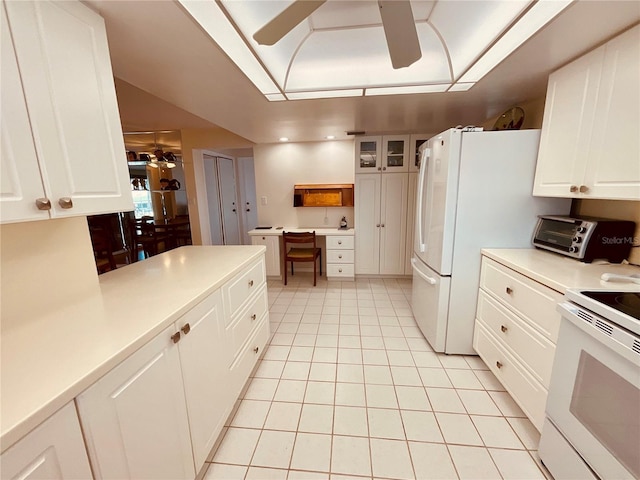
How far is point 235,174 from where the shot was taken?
220 inches

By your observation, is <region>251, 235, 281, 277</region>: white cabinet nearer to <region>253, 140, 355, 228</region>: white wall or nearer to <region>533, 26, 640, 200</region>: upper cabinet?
<region>253, 140, 355, 228</region>: white wall

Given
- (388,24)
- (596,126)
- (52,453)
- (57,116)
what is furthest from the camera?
(596,126)

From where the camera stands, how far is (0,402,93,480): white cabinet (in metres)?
0.53

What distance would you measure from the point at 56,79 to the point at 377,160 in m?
3.21

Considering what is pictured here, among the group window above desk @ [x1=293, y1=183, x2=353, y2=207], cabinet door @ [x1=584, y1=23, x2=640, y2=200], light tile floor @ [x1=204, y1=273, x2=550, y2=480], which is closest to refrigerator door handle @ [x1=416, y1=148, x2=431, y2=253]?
light tile floor @ [x1=204, y1=273, x2=550, y2=480]

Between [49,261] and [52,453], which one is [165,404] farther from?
[49,261]

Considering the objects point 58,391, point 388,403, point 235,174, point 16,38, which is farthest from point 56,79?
point 235,174

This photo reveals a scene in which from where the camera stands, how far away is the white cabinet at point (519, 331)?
131cm

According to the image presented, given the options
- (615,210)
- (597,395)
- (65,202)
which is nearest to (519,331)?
(597,395)

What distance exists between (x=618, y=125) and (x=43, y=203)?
2446 millimetres

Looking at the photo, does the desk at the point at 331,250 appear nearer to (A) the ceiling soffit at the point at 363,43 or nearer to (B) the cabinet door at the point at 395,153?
(B) the cabinet door at the point at 395,153

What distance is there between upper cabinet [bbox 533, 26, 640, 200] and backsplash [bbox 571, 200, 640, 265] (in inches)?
14.2

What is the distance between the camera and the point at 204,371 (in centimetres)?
123

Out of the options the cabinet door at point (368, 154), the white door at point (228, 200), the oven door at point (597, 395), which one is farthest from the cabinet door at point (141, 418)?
the white door at point (228, 200)
